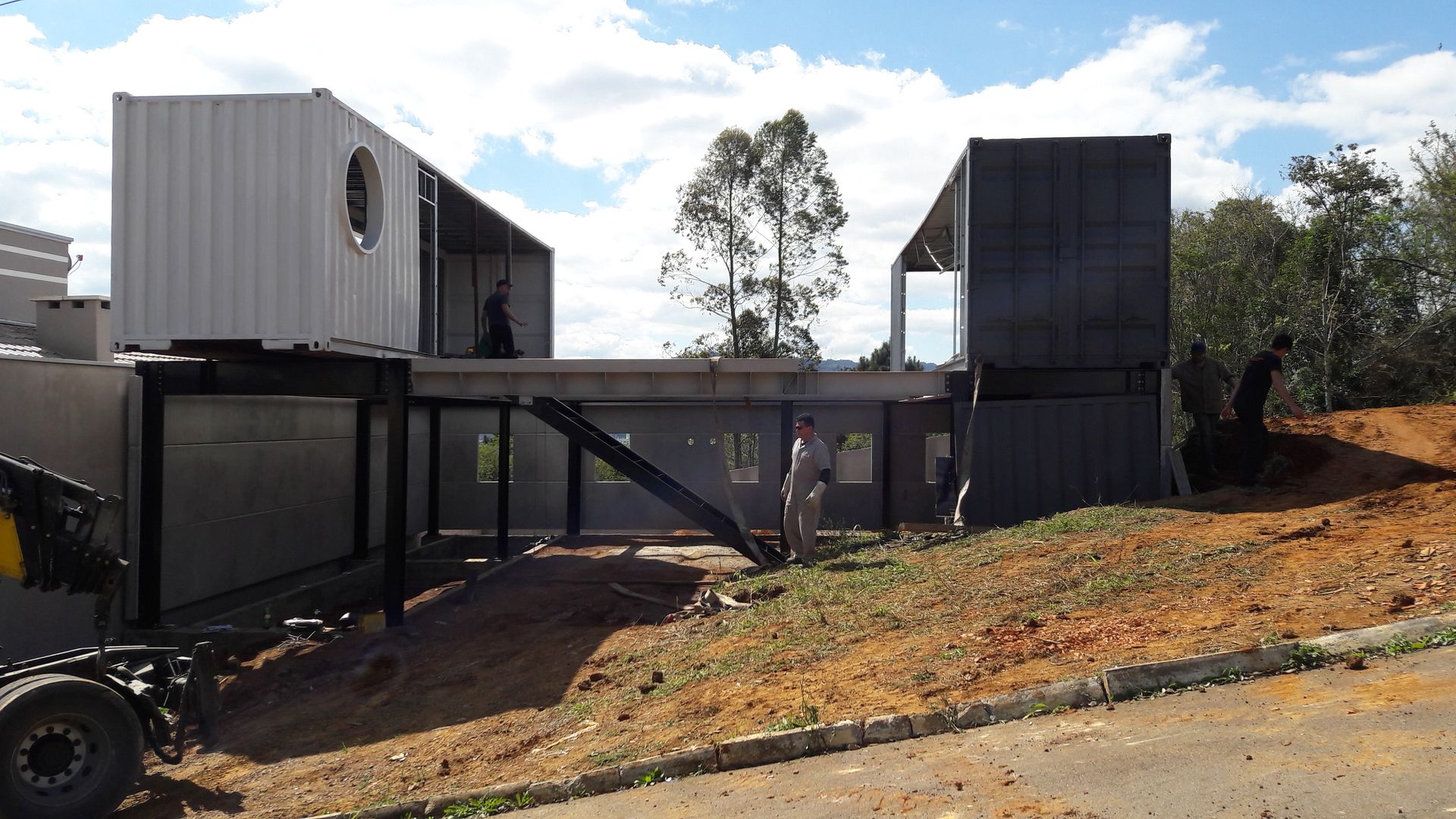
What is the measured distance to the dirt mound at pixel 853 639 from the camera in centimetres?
601

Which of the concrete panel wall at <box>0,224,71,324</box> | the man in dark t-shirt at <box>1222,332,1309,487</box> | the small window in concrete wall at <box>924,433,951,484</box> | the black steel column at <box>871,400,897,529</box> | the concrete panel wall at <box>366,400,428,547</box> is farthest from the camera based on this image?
the small window in concrete wall at <box>924,433,951,484</box>

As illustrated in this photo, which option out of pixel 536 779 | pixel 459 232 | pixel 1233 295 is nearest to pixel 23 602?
pixel 536 779

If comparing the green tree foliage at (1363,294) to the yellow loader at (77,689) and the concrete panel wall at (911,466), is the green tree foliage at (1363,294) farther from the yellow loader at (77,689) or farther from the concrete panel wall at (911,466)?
the yellow loader at (77,689)

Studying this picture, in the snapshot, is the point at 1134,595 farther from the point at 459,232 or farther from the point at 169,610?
the point at 459,232

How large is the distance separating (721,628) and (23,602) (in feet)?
21.8

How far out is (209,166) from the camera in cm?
968

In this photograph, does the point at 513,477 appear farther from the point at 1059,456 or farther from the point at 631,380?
the point at 1059,456

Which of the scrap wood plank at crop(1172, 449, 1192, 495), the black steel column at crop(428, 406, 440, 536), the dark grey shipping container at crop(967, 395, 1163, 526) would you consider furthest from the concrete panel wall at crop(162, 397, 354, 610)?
the scrap wood plank at crop(1172, 449, 1192, 495)

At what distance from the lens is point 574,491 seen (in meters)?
18.0

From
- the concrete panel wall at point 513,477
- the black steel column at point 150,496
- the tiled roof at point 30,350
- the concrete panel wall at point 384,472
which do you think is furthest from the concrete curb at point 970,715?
the concrete panel wall at point 513,477

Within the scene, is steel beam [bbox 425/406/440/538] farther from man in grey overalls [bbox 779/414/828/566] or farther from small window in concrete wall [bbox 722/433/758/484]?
man in grey overalls [bbox 779/414/828/566]

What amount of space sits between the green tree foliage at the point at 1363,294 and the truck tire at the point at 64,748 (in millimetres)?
19332

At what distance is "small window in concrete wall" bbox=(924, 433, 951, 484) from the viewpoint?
18406 millimetres

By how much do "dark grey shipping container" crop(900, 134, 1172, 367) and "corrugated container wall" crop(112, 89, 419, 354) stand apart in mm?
7451
